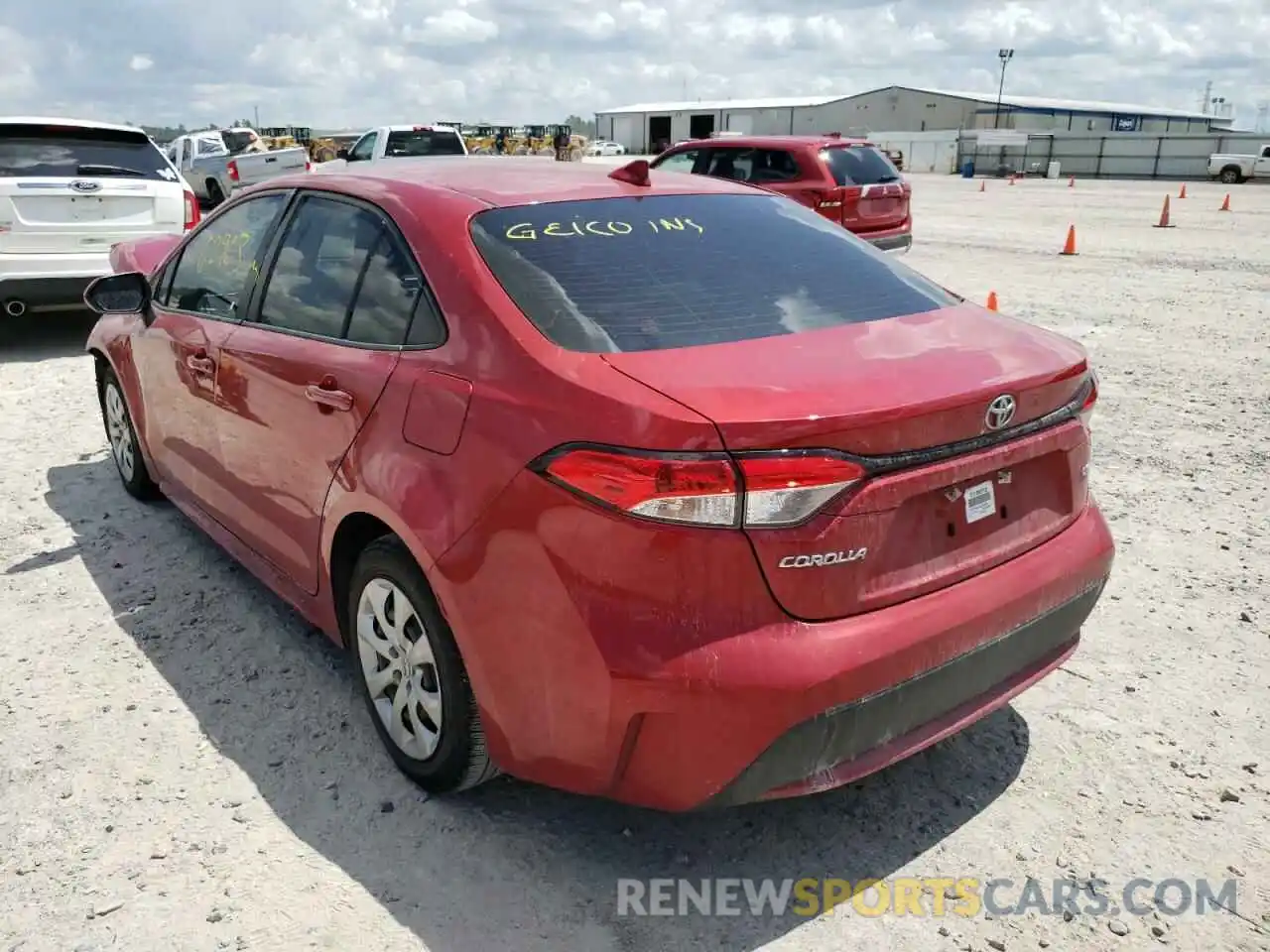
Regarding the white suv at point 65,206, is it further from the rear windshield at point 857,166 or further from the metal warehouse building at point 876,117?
the metal warehouse building at point 876,117

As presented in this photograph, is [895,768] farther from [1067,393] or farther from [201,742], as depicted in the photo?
[201,742]

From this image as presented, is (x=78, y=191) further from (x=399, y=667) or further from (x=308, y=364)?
(x=399, y=667)

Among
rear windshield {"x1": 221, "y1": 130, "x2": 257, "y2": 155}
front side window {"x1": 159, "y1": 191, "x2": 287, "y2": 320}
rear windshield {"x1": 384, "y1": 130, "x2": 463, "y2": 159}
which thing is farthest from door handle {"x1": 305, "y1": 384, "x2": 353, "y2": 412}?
rear windshield {"x1": 221, "y1": 130, "x2": 257, "y2": 155}

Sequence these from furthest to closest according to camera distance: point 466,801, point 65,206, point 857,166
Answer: point 857,166 < point 65,206 < point 466,801

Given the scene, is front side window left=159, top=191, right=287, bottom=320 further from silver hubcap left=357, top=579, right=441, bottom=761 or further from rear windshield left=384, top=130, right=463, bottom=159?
rear windshield left=384, top=130, right=463, bottom=159

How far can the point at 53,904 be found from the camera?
246cm

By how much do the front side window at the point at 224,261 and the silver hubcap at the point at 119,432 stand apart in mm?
976

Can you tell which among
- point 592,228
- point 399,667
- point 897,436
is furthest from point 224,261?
point 897,436

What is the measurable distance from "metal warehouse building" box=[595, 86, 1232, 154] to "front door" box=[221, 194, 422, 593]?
73.8m

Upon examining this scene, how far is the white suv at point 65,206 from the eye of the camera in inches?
295

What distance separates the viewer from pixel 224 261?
3857mm

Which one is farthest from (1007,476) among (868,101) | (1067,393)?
(868,101)

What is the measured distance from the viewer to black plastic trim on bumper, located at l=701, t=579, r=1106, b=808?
2.16 metres

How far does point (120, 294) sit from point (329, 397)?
1.94 meters
